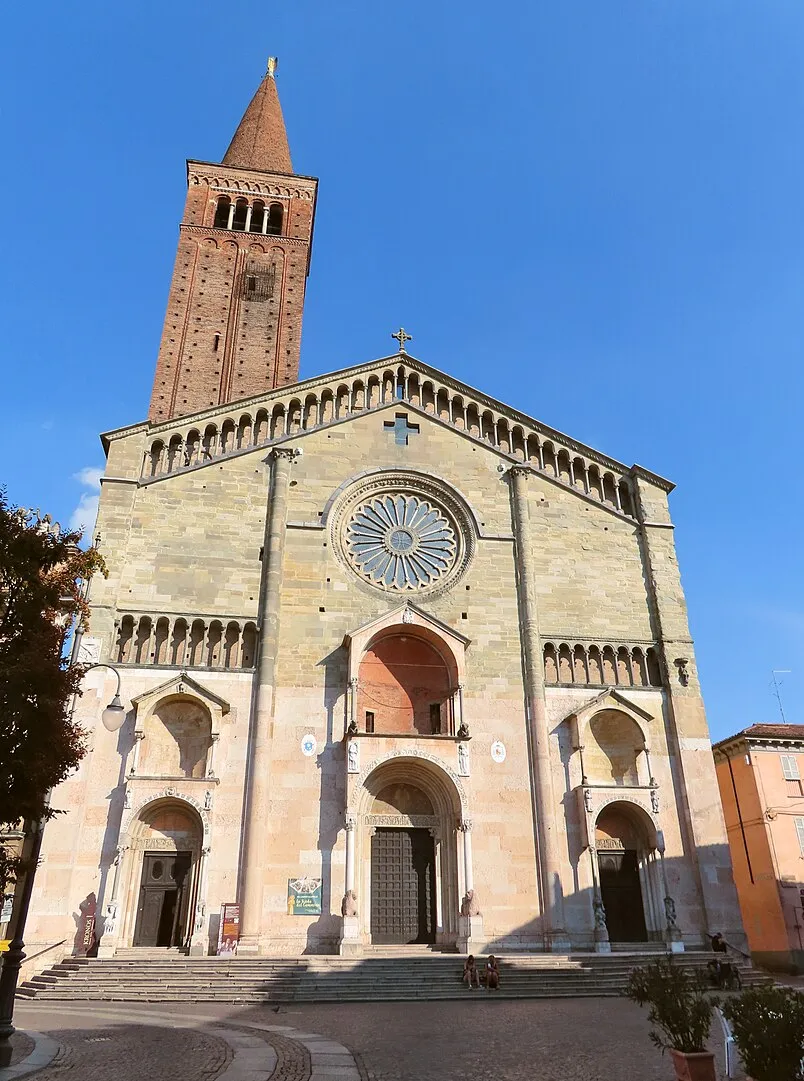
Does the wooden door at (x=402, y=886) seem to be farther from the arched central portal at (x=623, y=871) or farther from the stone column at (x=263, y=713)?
the arched central portal at (x=623, y=871)

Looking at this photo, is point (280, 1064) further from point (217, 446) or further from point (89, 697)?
point (217, 446)

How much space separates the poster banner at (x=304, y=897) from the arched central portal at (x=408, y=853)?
1.29m

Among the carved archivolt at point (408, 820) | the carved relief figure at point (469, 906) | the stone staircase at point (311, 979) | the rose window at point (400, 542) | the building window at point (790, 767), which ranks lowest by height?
the stone staircase at point (311, 979)

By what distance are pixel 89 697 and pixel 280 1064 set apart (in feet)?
45.9

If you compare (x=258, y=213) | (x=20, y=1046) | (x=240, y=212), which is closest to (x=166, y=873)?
(x=20, y=1046)

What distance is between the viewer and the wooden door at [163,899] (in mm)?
20234

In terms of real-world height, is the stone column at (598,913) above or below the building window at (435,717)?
below

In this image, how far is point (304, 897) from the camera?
807 inches

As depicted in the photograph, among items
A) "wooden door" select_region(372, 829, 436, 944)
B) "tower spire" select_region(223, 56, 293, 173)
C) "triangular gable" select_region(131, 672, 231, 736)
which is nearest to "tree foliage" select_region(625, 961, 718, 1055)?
"wooden door" select_region(372, 829, 436, 944)

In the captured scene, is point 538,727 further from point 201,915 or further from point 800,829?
point 800,829

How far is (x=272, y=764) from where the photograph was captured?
21719 millimetres

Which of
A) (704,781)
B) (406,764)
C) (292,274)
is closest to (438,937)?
(406,764)

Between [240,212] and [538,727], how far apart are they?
3327cm

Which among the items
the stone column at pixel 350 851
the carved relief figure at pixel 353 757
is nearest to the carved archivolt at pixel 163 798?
the stone column at pixel 350 851
